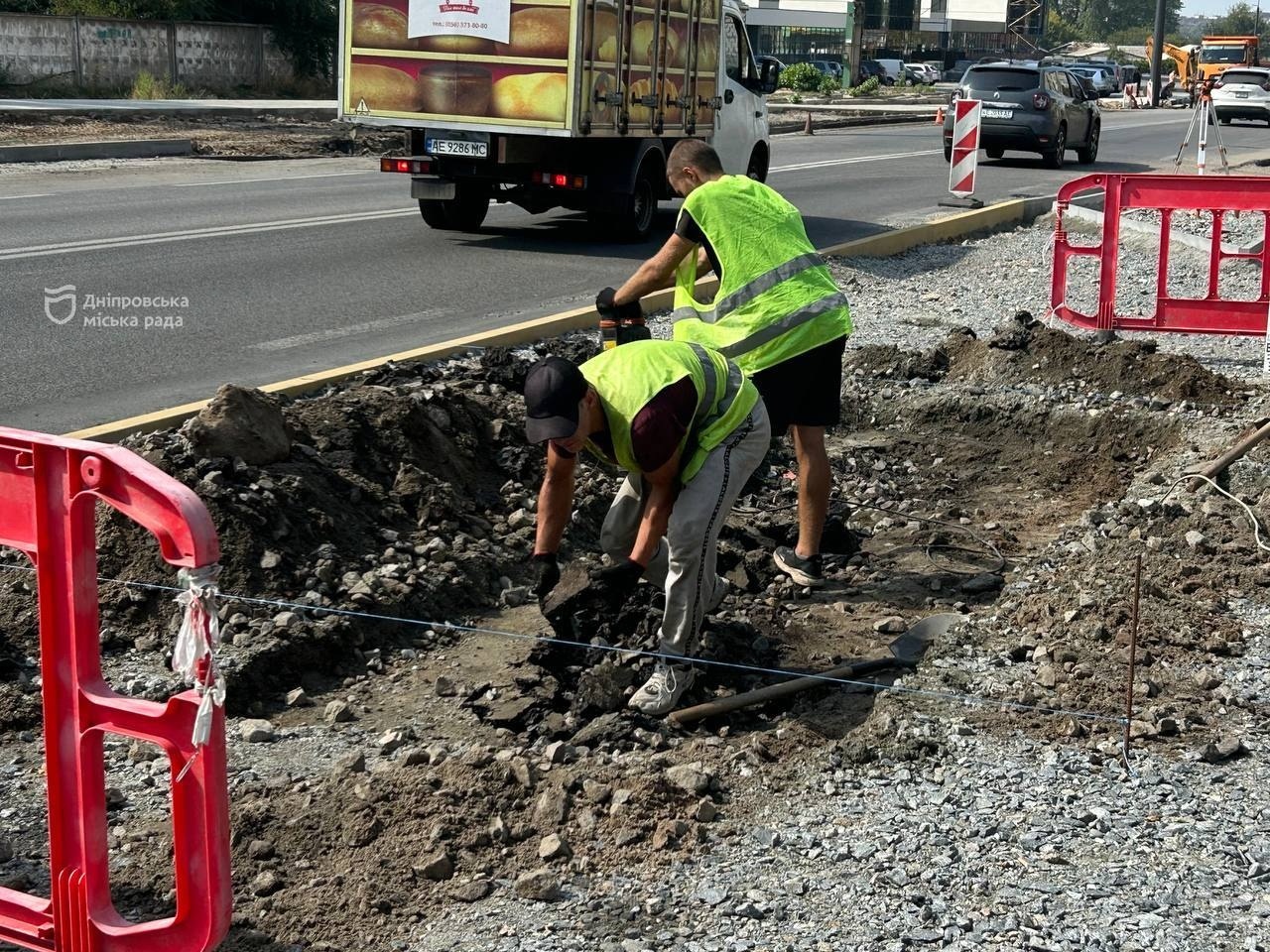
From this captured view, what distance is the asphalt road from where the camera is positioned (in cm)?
812

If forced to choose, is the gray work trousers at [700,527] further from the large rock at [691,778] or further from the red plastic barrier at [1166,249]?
the red plastic barrier at [1166,249]

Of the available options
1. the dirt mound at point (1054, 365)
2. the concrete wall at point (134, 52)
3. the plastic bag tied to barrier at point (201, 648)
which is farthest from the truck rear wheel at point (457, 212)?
the concrete wall at point (134, 52)

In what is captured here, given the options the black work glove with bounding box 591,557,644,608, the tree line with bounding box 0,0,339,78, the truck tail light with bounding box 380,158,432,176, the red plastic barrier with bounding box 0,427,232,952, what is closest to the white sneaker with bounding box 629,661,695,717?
the black work glove with bounding box 591,557,644,608

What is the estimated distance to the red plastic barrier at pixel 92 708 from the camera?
104 inches

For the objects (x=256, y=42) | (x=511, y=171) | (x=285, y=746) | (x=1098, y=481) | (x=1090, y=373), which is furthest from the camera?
(x=256, y=42)

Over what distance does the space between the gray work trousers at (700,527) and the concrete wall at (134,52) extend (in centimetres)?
2944

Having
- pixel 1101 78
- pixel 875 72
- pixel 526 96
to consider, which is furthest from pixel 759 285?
pixel 875 72

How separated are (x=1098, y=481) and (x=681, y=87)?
7910mm

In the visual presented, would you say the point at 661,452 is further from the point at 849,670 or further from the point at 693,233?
the point at 693,233

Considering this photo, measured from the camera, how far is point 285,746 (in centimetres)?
443

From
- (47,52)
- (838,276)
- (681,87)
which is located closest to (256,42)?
(47,52)

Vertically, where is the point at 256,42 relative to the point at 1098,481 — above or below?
above

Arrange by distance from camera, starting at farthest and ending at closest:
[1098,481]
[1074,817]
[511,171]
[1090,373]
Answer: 1. [511,171]
2. [1090,373]
3. [1098,481]
4. [1074,817]

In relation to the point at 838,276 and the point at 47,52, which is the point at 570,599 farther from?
the point at 47,52
